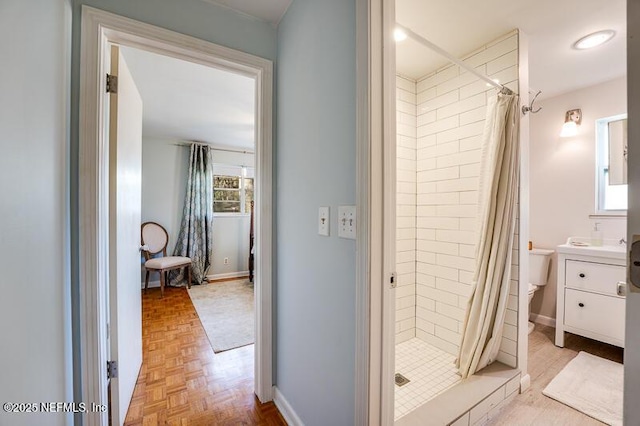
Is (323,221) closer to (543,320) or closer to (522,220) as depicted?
(522,220)

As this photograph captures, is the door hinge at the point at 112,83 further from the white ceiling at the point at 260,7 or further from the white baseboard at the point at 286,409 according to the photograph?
the white baseboard at the point at 286,409

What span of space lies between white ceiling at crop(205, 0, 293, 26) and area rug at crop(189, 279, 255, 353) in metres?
2.51

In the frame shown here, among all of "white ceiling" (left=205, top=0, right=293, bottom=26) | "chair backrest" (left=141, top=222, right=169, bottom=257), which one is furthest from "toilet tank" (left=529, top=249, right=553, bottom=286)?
"chair backrest" (left=141, top=222, right=169, bottom=257)

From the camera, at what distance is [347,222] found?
99 centimetres

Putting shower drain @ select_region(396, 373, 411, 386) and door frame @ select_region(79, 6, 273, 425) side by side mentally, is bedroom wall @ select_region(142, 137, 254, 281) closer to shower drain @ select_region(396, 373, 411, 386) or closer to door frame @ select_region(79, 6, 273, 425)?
door frame @ select_region(79, 6, 273, 425)

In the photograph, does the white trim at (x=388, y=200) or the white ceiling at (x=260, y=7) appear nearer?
the white trim at (x=388, y=200)

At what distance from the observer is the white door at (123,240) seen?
132cm

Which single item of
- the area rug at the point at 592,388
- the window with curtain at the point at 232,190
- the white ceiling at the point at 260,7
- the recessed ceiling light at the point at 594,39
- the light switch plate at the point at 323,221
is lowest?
the area rug at the point at 592,388

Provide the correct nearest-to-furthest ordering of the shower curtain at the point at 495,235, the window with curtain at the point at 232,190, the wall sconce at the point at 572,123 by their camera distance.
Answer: the shower curtain at the point at 495,235, the wall sconce at the point at 572,123, the window with curtain at the point at 232,190

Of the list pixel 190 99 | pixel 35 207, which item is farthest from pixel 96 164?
pixel 190 99

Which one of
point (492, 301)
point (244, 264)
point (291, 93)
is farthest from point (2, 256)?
point (244, 264)

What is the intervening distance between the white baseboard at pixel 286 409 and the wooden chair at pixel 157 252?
2872mm

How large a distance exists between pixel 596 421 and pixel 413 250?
1.38 meters

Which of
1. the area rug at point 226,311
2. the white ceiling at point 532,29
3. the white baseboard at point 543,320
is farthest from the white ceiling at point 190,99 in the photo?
the white baseboard at point 543,320
